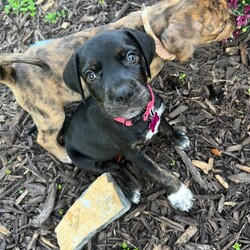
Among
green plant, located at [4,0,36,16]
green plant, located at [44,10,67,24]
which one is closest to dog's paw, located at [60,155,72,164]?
green plant, located at [44,10,67,24]

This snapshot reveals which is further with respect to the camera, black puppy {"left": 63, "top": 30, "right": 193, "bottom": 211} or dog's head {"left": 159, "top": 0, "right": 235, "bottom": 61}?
dog's head {"left": 159, "top": 0, "right": 235, "bottom": 61}

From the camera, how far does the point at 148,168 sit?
170 inches

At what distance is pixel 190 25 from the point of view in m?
4.05

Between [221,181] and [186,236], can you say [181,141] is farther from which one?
[186,236]

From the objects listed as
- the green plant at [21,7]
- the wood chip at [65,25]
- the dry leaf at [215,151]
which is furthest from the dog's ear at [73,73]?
the green plant at [21,7]

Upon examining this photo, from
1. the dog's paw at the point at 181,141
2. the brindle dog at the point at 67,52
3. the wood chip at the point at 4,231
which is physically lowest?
the wood chip at the point at 4,231

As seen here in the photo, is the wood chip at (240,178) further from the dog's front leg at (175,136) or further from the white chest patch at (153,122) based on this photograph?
the white chest patch at (153,122)

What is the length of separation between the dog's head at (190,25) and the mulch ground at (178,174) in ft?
3.20

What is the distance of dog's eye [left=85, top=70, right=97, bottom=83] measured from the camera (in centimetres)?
381

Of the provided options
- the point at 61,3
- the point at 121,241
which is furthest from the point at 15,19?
the point at 121,241

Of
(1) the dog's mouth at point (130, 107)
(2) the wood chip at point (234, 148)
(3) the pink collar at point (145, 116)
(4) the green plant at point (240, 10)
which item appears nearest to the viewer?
(1) the dog's mouth at point (130, 107)

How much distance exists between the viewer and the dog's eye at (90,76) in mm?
3807

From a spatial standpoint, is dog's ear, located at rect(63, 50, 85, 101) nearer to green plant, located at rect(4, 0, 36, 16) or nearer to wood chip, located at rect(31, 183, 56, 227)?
wood chip, located at rect(31, 183, 56, 227)

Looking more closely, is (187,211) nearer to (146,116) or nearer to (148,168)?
(148,168)
